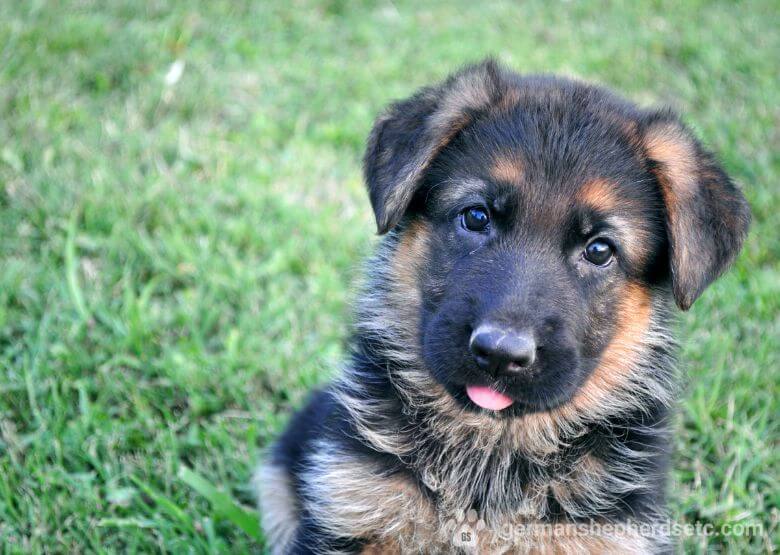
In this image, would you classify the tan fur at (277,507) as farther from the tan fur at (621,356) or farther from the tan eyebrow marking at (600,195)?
the tan eyebrow marking at (600,195)

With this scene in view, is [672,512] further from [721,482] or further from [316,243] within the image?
[316,243]

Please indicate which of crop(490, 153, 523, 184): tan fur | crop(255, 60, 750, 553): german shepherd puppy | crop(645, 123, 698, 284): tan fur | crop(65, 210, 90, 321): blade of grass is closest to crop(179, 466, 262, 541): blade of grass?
crop(255, 60, 750, 553): german shepherd puppy

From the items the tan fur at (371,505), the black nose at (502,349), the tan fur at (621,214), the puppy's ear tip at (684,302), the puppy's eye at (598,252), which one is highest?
the tan fur at (621,214)

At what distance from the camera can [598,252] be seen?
2.91 meters

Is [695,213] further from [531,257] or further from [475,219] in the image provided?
[475,219]

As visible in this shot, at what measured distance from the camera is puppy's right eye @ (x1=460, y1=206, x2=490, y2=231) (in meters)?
2.96

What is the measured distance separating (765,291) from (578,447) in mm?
2526

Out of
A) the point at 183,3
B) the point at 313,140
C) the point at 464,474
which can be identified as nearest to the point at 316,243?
the point at 313,140

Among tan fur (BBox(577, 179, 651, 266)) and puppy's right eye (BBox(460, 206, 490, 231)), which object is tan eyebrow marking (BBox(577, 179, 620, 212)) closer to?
tan fur (BBox(577, 179, 651, 266))

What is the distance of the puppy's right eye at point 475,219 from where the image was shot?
2.96m

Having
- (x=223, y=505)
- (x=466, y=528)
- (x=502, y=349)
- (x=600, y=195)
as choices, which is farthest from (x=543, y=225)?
(x=223, y=505)

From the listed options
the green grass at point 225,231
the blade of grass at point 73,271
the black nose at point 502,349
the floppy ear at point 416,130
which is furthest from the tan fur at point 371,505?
the blade of grass at point 73,271

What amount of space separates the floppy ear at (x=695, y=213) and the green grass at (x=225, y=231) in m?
1.17

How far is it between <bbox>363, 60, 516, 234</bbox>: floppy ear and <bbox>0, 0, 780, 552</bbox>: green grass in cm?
124
